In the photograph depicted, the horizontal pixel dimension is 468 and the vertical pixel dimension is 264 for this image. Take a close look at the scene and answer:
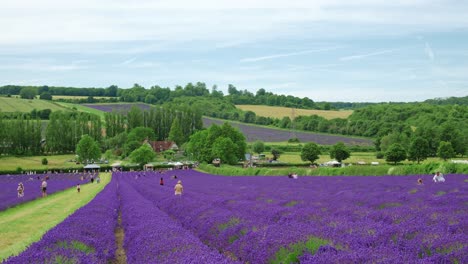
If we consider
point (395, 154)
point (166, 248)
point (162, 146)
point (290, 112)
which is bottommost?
point (162, 146)

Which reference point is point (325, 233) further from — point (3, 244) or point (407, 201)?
point (3, 244)

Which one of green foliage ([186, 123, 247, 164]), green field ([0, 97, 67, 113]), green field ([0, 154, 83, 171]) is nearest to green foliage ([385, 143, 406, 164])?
green foliage ([186, 123, 247, 164])

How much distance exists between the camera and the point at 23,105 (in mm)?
168500

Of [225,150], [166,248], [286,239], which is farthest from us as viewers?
[225,150]

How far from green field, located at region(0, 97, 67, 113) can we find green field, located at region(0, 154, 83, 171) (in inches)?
1651

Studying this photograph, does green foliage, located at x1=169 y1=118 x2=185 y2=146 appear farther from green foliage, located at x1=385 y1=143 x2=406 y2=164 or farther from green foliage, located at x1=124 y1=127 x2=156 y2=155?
green foliage, located at x1=385 y1=143 x2=406 y2=164

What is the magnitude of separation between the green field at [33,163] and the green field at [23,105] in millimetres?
41946

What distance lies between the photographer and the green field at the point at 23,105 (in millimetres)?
158500

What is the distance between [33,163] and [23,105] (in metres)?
66.8

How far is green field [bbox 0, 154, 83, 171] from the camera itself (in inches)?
4059

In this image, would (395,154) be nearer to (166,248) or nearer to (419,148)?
(419,148)

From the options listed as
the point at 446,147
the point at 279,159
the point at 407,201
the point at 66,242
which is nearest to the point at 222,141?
the point at 279,159

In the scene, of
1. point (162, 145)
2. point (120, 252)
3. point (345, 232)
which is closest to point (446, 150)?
point (120, 252)

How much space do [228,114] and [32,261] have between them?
181m
